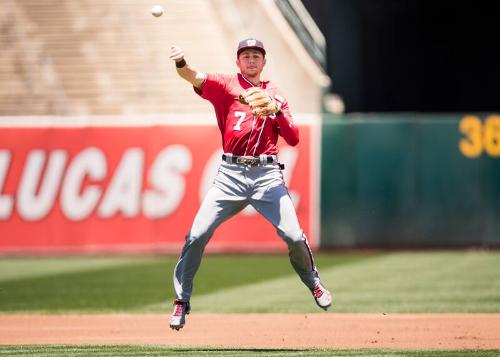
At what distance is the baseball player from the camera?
749 centimetres

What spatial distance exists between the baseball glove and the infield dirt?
1686mm

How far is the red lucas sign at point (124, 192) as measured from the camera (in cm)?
1808

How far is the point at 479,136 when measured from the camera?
18.0m

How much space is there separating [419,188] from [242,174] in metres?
10.8

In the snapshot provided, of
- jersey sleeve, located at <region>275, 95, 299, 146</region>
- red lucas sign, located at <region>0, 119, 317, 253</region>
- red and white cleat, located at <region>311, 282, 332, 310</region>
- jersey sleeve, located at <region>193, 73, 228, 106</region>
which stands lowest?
red and white cleat, located at <region>311, 282, 332, 310</region>

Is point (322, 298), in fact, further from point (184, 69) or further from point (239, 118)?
point (184, 69)

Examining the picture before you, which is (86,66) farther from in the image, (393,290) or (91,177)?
(393,290)

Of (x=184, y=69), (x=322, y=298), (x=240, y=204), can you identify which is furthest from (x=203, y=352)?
(x=184, y=69)

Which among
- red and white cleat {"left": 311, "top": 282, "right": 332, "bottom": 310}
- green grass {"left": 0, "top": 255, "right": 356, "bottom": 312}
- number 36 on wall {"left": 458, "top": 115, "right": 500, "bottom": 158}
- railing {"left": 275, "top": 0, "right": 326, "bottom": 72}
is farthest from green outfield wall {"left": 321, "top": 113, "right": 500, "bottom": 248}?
red and white cleat {"left": 311, "top": 282, "right": 332, "bottom": 310}

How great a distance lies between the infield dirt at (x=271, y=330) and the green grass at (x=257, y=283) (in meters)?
0.68

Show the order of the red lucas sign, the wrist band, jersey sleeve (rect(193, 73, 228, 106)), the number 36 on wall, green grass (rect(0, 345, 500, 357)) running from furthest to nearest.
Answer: the red lucas sign → the number 36 on wall → jersey sleeve (rect(193, 73, 228, 106)) → the wrist band → green grass (rect(0, 345, 500, 357))

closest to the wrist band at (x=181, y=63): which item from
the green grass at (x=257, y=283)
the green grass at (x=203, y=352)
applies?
the green grass at (x=203, y=352)

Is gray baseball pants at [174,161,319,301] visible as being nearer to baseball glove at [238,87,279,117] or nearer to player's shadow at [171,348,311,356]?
player's shadow at [171,348,311,356]

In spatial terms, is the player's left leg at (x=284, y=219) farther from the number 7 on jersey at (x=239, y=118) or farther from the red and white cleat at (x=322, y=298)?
the number 7 on jersey at (x=239, y=118)
